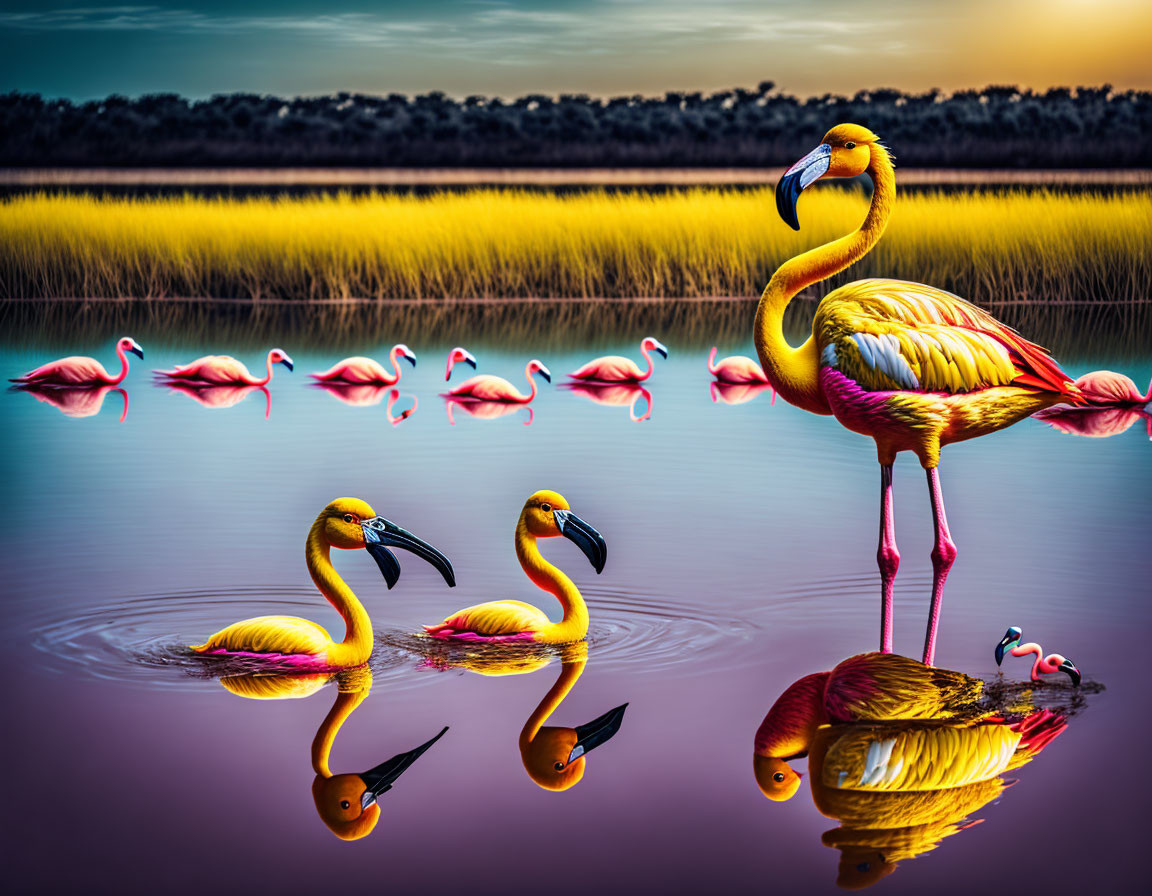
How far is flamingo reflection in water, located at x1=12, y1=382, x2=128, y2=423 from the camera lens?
10.7m

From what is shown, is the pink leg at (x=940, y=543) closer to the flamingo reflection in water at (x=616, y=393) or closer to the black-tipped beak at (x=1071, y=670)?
the black-tipped beak at (x=1071, y=670)

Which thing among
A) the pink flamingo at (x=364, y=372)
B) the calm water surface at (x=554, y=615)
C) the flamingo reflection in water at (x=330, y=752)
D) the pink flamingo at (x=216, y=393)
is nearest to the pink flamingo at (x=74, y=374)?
the pink flamingo at (x=216, y=393)

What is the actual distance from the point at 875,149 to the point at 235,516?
3.07m

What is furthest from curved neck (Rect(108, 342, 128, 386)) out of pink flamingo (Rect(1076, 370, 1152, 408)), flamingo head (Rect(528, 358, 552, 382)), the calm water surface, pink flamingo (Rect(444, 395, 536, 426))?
pink flamingo (Rect(1076, 370, 1152, 408))

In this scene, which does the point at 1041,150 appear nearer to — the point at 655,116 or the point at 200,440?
the point at 655,116

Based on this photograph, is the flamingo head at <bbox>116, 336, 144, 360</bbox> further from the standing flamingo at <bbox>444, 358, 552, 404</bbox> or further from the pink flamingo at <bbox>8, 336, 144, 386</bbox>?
the standing flamingo at <bbox>444, 358, 552, 404</bbox>

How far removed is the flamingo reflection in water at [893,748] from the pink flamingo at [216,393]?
6754 millimetres

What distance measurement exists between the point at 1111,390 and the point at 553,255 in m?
8.81

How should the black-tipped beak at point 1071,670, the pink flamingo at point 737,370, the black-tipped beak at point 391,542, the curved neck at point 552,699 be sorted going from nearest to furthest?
the curved neck at point 552,699 < the black-tipped beak at point 1071,670 < the black-tipped beak at point 391,542 < the pink flamingo at point 737,370

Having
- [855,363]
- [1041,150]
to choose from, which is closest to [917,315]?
[855,363]

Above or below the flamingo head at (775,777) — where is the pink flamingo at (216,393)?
below

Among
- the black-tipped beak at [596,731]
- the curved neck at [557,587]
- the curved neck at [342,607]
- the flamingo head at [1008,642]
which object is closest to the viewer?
the black-tipped beak at [596,731]

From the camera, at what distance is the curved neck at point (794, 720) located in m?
4.14

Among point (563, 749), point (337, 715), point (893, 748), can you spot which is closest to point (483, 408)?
point (337, 715)
